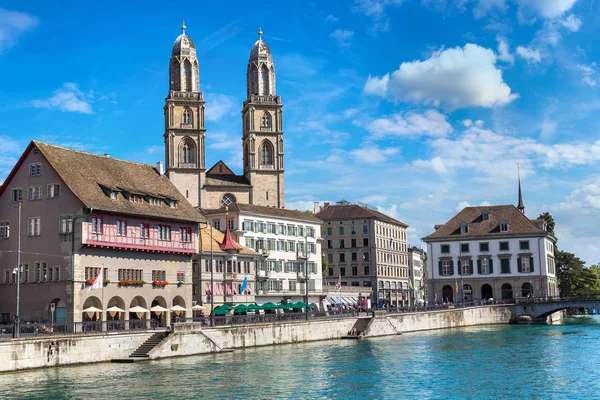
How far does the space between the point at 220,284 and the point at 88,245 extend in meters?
21.8

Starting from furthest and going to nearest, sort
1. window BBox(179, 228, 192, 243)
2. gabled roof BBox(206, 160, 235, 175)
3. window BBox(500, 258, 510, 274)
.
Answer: gabled roof BBox(206, 160, 235, 175) < window BBox(500, 258, 510, 274) < window BBox(179, 228, 192, 243)

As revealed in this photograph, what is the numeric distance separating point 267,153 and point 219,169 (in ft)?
25.5

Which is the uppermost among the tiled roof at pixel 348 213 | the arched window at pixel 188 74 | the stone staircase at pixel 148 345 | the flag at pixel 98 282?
the arched window at pixel 188 74

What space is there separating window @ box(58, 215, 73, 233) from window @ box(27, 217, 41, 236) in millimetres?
2581

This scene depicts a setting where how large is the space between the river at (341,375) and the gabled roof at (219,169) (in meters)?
62.4

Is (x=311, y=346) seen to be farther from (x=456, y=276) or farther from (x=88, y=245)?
(x=456, y=276)

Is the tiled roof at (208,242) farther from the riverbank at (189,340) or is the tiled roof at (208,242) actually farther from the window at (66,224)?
the window at (66,224)

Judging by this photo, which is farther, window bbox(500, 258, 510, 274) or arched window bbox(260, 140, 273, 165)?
arched window bbox(260, 140, 273, 165)

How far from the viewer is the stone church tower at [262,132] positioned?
405 feet

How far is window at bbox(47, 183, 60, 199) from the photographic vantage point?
202 feet

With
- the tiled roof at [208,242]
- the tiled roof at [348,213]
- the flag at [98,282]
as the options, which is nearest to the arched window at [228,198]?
the tiled roof at [348,213]

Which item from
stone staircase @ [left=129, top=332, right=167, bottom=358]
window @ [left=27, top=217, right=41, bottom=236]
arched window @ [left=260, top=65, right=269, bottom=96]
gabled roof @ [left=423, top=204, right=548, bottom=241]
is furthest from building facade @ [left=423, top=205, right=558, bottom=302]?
window @ [left=27, top=217, right=41, bottom=236]

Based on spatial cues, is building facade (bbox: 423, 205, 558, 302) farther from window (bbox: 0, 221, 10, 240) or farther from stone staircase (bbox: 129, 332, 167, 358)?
window (bbox: 0, 221, 10, 240)

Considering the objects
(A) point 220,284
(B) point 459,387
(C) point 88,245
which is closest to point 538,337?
(A) point 220,284
